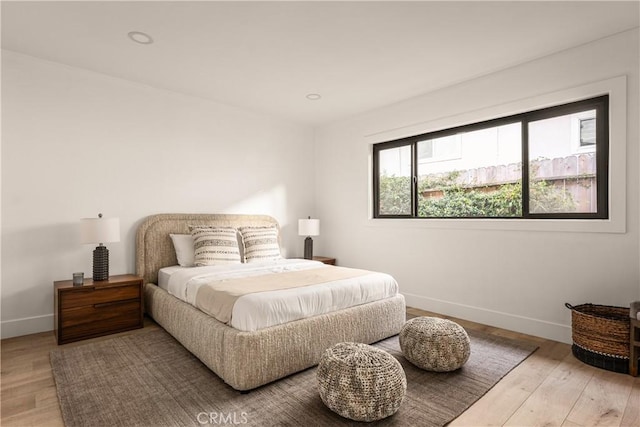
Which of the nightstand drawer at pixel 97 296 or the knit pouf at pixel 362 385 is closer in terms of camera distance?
the knit pouf at pixel 362 385

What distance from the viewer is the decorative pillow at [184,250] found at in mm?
3697

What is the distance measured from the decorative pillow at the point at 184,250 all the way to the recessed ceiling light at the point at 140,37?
1.93 meters

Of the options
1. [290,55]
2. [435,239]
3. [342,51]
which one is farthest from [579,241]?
[290,55]

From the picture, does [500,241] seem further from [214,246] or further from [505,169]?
[214,246]

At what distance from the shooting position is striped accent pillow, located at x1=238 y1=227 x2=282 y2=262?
4004 mm

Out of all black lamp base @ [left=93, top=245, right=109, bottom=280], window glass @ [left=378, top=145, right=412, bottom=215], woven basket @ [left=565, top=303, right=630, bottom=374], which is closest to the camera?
woven basket @ [left=565, top=303, right=630, bottom=374]

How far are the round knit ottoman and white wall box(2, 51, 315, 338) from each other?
2.90m

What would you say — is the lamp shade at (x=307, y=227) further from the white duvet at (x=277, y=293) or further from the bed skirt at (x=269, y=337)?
the bed skirt at (x=269, y=337)

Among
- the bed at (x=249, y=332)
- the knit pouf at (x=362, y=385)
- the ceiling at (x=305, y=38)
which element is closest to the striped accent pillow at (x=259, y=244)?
the bed at (x=249, y=332)

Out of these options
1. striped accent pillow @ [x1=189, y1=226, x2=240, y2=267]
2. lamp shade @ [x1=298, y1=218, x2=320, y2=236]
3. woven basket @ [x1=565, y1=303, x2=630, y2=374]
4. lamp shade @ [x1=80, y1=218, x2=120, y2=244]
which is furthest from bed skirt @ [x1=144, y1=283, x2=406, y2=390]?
lamp shade @ [x1=298, y1=218, x2=320, y2=236]

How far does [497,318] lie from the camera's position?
336 cm

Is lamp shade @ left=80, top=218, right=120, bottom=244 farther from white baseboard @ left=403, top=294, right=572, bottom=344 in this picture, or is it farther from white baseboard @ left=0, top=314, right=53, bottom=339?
white baseboard @ left=403, top=294, right=572, bottom=344

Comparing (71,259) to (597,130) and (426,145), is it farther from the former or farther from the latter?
(597,130)

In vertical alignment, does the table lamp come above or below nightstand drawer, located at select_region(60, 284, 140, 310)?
above
